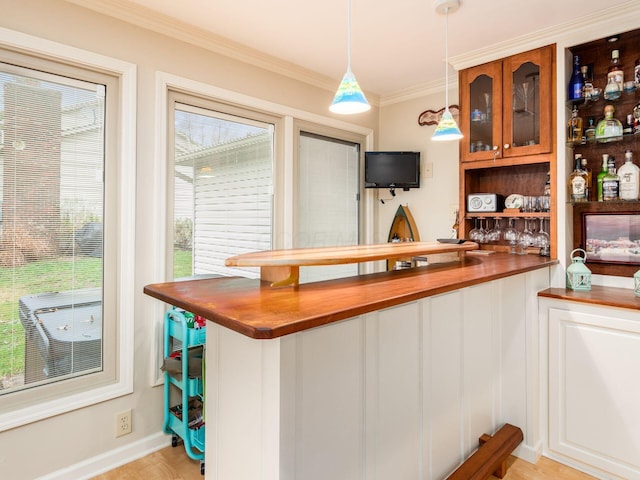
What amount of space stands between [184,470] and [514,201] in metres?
2.67

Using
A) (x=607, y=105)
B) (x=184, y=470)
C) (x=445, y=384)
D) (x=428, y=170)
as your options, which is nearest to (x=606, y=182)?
(x=607, y=105)

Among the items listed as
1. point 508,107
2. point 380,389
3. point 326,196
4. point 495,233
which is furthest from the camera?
point 326,196

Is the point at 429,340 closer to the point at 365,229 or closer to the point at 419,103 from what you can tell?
the point at 365,229

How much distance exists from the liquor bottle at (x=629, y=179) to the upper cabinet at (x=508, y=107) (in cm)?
40

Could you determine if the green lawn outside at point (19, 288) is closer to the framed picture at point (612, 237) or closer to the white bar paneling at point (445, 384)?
the white bar paneling at point (445, 384)

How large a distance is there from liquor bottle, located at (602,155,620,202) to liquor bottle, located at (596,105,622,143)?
0.14m

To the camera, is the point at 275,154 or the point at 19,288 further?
the point at 275,154

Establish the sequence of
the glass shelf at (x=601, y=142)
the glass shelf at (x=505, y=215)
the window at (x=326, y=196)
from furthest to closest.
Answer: the window at (x=326, y=196), the glass shelf at (x=505, y=215), the glass shelf at (x=601, y=142)

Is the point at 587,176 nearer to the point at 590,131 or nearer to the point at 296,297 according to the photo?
the point at 590,131

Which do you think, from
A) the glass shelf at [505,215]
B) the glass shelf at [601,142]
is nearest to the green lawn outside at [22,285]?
the glass shelf at [505,215]

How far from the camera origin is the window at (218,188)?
2537 mm

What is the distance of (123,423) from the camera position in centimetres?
221

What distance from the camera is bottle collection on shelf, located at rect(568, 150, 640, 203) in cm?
219

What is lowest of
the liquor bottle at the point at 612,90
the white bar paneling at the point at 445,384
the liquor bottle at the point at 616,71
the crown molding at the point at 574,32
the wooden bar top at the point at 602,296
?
the white bar paneling at the point at 445,384
